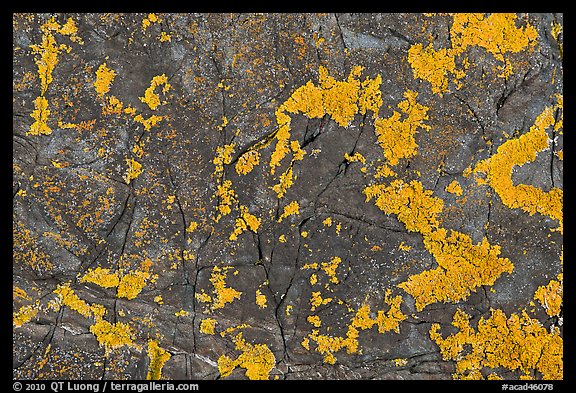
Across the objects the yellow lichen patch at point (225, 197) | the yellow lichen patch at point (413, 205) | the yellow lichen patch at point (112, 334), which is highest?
the yellow lichen patch at point (225, 197)

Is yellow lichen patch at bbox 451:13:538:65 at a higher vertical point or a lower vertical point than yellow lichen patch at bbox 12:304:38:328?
higher

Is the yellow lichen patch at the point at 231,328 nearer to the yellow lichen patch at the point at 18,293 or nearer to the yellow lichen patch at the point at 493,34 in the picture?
the yellow lichen patch at the point at 18,293

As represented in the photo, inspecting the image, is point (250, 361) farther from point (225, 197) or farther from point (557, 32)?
point (557, 32)

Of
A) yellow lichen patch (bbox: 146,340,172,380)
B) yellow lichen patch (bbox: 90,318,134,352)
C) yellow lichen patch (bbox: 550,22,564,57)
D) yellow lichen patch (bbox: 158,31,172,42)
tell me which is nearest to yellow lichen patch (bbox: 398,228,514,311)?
yellow lichen patch (bbox: 550,22,564,57)

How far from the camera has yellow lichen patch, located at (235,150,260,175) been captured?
2480mm

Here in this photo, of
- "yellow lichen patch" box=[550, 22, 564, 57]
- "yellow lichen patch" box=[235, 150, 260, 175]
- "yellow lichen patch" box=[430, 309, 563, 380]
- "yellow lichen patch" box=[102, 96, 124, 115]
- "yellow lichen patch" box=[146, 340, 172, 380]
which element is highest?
"yellow lichen patch" box=[550, 22, 564, 57]

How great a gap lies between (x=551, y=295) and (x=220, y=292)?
1682 millimetres

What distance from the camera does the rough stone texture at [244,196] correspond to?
2477 mm

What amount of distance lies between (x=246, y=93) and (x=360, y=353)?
144cm

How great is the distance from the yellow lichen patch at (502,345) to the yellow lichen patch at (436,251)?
Result: 0.15 m

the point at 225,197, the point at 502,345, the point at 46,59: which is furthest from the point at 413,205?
the point at 46,59

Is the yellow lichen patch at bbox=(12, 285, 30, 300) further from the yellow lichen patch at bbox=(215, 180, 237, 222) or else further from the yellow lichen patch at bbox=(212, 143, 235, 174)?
the yellow lichen patch at bbox=(212, 143, 235, 174)

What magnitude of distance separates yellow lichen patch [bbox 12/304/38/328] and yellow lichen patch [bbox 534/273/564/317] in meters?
2.54

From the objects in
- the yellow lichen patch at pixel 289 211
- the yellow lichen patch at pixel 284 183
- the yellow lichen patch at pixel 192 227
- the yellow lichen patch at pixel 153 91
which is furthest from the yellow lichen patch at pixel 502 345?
the yellow lichen patch at pixel 153 91
